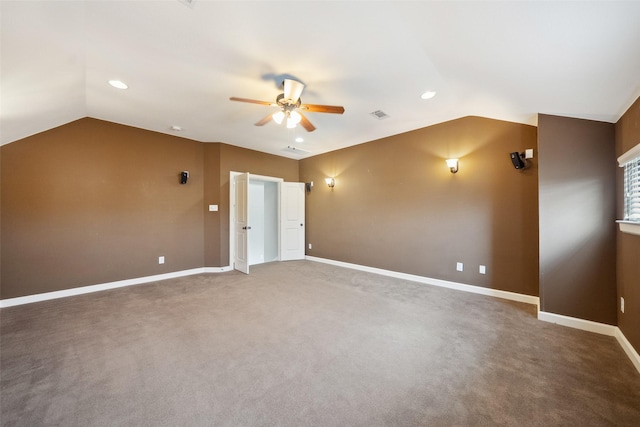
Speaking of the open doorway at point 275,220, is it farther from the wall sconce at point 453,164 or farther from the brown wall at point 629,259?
the brown wall at point 629,259

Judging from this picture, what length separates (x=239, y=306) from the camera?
3.29 m

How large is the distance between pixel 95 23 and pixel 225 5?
1.06 m

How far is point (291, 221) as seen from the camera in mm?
6355

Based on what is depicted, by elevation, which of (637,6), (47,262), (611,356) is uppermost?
Answer: (637,6)

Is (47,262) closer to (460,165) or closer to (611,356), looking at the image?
(460,165)

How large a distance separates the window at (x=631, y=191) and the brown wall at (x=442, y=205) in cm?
96

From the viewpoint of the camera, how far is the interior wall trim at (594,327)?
2.16m

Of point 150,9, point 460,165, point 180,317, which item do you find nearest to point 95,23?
point 150,9

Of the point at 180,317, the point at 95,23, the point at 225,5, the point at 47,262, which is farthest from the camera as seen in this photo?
the point at 47,262

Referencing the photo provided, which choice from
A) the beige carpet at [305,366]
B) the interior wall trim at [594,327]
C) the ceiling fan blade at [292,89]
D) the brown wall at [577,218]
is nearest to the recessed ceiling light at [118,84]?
the ceiling fan blade at [292,89]

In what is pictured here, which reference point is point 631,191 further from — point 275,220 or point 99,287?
point 99,287

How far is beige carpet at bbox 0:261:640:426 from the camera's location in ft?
5.10

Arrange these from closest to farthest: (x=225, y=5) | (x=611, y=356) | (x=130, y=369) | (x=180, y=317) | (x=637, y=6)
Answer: (x=637, y=6) → (x=225, y=5) → (x=130, y=369) → (x=611, y=356) → (x=180, y=317)

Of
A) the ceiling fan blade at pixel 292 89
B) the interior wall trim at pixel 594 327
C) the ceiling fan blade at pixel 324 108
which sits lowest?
the interior wall trim at pixel 594 327
